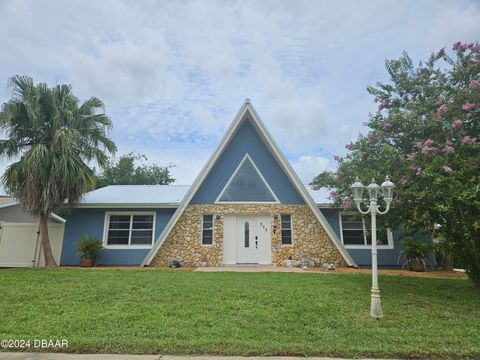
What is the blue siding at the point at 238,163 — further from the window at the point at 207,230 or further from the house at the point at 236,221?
the window at the point at 207,230

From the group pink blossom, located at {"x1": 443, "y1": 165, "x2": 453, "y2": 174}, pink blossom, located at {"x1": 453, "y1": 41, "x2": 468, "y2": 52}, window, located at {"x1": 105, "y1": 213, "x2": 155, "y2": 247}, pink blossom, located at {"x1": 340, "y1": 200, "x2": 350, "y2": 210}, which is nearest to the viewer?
pink blossom, located at {"x1": 443, "y1": 165, "x2": 453, "y2": 174}

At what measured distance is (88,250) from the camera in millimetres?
11742

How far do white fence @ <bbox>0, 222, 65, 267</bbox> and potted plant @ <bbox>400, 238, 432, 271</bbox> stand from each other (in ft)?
50.0

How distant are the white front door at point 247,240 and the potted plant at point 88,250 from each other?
5517mm

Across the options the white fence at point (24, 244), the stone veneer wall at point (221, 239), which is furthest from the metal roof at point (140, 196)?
the white fence at point (24, 244)

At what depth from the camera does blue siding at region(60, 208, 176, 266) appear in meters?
12.5

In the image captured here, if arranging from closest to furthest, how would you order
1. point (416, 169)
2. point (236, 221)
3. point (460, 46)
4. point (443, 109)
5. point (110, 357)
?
1. point (110, 357)
2. point (416, 169)
3. point (443, 109)
4. point (460, 46)
5. point (236, 221)

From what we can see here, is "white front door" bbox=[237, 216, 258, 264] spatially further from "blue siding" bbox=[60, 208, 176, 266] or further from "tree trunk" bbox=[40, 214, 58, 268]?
"tree trunk" bbox=[40, 214, 58, 268]

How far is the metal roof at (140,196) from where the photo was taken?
12586 mm

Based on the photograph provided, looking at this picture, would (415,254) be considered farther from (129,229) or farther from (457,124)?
(129,229)

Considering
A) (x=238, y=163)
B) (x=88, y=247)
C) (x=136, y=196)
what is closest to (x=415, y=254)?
(x=238, y=163)

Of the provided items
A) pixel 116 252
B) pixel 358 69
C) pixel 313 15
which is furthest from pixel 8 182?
pixel 358 69

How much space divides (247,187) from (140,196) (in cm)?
548

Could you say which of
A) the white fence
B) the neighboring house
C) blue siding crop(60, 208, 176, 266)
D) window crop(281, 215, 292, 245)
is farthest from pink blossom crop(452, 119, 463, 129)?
the white fence
